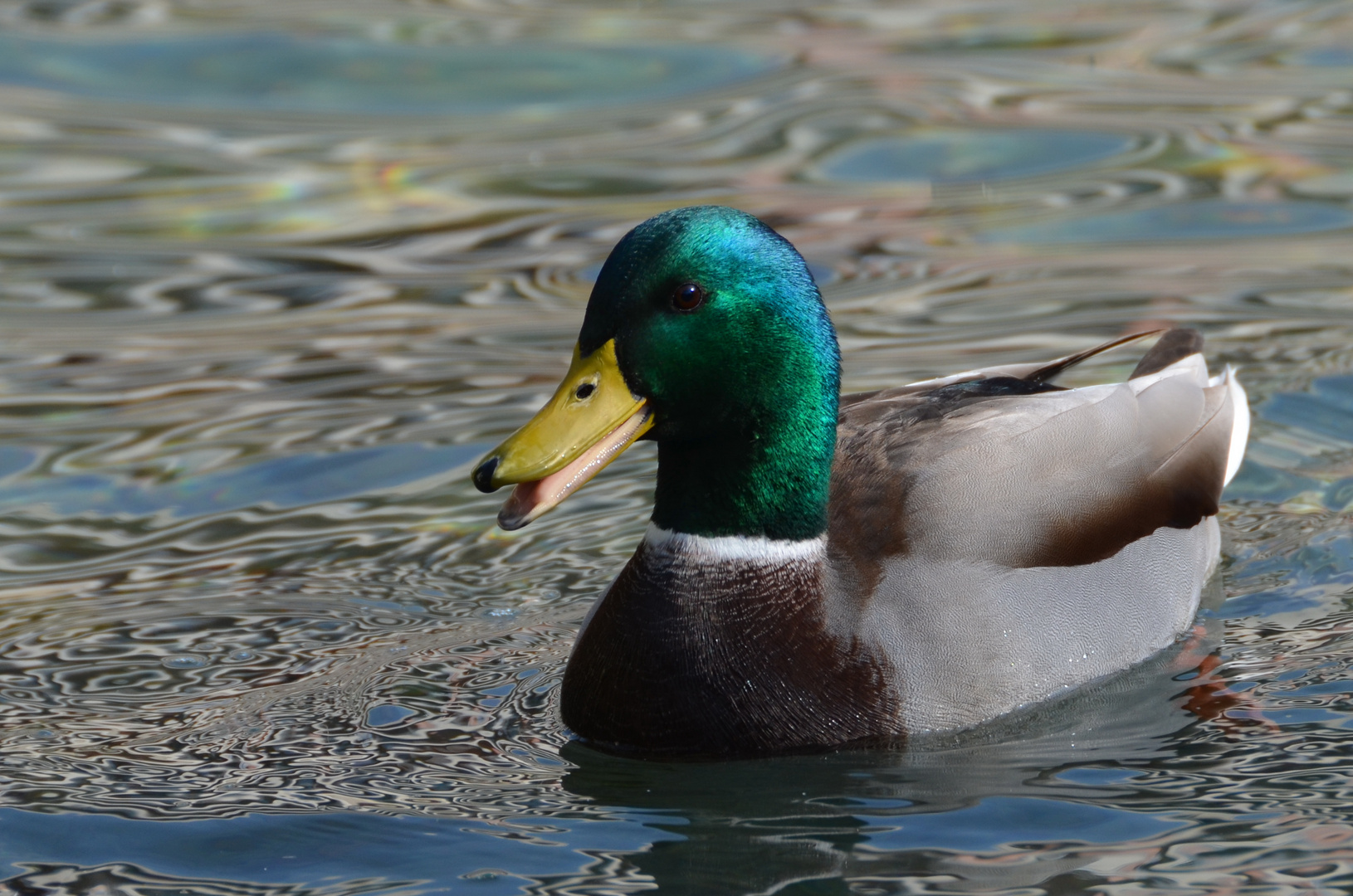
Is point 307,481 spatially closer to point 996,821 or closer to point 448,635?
point 448,635

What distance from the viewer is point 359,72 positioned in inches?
444

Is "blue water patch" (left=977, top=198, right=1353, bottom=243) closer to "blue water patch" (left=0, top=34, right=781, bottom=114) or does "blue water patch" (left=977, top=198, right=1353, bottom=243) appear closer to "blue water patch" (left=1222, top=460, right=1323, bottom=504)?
"blue water patch" (left=1222, top=460, right=1323, bottom=504)

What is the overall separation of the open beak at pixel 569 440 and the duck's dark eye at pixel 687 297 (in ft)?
0.53

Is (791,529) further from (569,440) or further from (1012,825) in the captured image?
(1012,825)

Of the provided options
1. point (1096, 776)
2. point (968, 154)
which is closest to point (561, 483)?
point (1096, 776)

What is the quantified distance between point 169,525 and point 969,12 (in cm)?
720

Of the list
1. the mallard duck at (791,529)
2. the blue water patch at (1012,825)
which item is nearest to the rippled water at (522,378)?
the blue water patch at (1012,825)

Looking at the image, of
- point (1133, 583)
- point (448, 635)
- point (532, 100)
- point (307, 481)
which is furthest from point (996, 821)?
point (532, 100)

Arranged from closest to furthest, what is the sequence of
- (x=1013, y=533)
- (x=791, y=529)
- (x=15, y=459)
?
(x=791, y=529) < (x=1013, y=533) < (x=15, y=459)

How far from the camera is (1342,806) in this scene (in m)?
4.07

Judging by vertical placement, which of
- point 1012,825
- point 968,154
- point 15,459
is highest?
point 968,154

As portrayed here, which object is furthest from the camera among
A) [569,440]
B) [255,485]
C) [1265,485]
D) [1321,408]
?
[1321,408]

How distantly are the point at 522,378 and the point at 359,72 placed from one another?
14.8ft

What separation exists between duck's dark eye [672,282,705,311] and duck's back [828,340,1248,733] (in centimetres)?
74
